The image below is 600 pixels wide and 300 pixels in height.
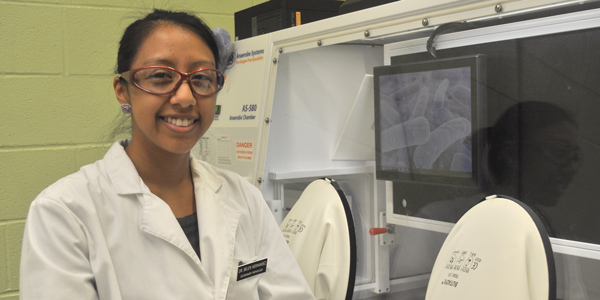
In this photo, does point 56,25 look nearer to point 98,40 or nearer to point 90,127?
point 98,40

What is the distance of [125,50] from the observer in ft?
3.71

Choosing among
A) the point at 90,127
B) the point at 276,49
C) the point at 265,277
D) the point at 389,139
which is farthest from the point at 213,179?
the point at 90,127

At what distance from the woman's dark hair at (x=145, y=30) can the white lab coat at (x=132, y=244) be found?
168 millimetres

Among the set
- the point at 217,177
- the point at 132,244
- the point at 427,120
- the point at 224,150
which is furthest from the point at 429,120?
the point at 224,150


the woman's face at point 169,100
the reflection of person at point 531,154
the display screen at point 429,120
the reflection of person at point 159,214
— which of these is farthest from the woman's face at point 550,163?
the woman's face at point 169,100

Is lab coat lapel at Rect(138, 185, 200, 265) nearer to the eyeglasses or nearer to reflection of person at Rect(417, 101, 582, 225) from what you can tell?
the eyeglasses

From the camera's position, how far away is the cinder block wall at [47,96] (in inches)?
83.0

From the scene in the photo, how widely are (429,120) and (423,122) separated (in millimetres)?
21

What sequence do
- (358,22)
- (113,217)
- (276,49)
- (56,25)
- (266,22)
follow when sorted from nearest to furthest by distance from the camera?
(113,217) → (358,22) → (276,49) → (266,22) → (56,25)

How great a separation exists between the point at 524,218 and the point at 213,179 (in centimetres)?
62

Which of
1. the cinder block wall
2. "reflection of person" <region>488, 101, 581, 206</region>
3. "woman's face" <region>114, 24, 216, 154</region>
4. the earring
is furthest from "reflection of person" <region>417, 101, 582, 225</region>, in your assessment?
the cinder block wall

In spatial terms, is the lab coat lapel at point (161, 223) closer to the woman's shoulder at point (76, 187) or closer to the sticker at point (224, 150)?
the woman's shoulder at point (76, 187)

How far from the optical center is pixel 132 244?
1.02m

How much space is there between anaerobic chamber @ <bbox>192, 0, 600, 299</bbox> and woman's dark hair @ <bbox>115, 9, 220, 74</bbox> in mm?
396
